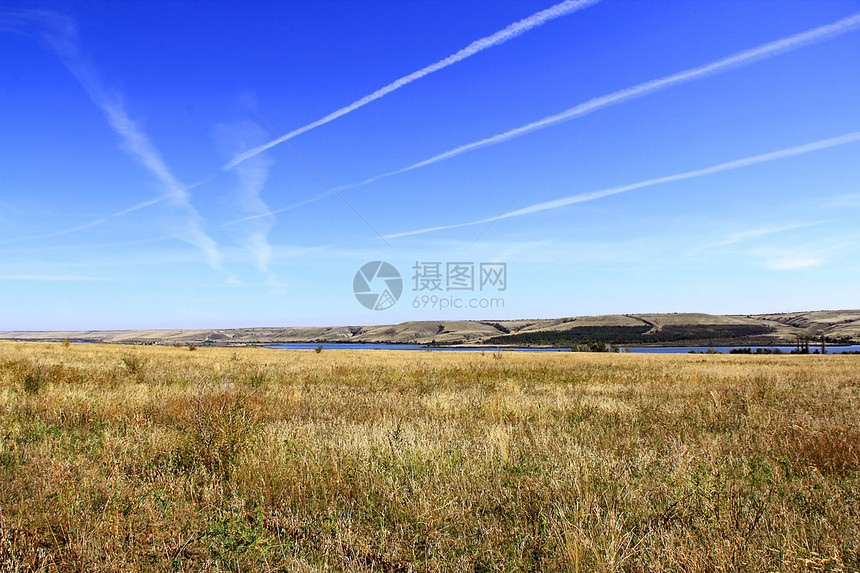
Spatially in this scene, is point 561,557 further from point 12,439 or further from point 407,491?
point 12,439

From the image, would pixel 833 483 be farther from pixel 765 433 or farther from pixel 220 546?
pixel 220 546

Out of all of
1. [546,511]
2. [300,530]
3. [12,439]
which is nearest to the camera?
[300,530]

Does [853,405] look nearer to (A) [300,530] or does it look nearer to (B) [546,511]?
(B) [546,511]

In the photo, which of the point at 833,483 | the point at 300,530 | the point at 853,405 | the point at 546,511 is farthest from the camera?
the point at 853,405

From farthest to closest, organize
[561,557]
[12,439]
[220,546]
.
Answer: [12,439] < [220,546] < [561,557]

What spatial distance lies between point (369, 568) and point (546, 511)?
1.65 metres

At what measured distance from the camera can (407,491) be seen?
4465mm

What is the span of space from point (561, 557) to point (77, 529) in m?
3.60

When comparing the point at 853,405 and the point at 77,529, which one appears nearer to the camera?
the point at 77,529

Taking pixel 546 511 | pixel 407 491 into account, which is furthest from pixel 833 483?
pixel 407 491

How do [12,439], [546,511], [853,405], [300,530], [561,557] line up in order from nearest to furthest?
1. [561,557]
2. [300,530]
3. [546,511]
4. [12,439]
5. [853,405]

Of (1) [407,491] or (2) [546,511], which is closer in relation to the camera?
(2) [546,511]

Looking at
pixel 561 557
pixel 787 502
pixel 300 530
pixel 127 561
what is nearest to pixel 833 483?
pixel 787 502

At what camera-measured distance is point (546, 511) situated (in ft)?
13.5
